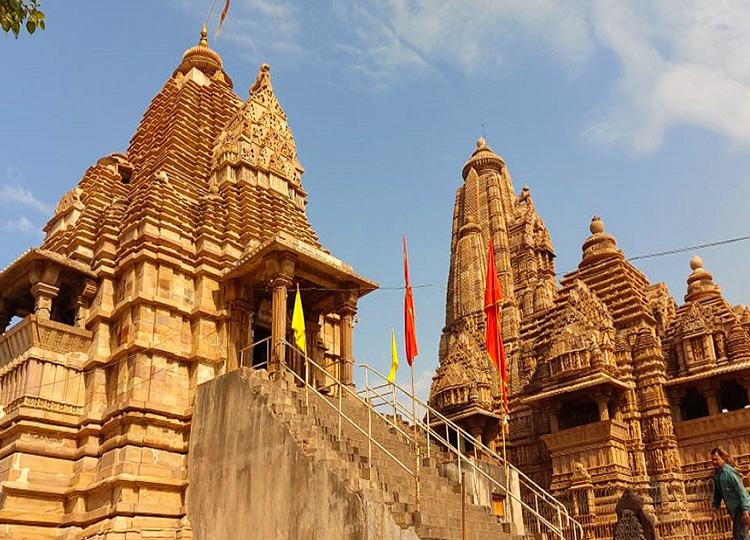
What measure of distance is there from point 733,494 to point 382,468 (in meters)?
5.76

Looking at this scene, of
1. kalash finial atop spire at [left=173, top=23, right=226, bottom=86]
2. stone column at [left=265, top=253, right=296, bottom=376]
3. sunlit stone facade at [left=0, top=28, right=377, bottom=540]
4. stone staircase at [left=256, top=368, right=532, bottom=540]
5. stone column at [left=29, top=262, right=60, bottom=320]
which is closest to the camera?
stone staircase at [left=256, top=368, right=532, bottom=540]

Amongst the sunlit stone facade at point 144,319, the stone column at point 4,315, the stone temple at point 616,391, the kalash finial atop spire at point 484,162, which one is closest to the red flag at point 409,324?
the sunlit stone facade at point 144,319

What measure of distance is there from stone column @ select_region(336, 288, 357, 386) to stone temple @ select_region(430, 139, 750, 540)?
13.1 metres

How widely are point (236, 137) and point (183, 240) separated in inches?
176

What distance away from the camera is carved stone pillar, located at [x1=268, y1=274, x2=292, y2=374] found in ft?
49.9

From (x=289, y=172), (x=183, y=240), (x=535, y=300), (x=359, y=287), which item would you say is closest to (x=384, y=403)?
(x=359, y=287)

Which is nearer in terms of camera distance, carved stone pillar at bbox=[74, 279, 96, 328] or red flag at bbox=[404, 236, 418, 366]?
red flag at bbox=[404, 236, 418, 366]

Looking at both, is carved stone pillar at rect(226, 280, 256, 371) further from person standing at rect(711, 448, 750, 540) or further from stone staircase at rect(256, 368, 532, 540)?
person standing at rect(711, 448, 750, 540)

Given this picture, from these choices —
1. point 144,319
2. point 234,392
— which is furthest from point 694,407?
point 144,319

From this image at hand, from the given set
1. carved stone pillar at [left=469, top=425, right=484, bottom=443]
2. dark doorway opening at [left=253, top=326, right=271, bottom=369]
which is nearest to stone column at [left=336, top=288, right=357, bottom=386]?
dark doorway opening at [left=253, top=326, right=271, bottom=369]

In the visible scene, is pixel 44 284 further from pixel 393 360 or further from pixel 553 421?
pixel 553 421

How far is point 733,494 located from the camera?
8.51 metres

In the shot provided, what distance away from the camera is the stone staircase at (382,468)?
34.7 ft

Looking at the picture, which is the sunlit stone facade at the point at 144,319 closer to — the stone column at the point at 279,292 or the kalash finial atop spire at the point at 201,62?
the stone column at the point at 279,292
